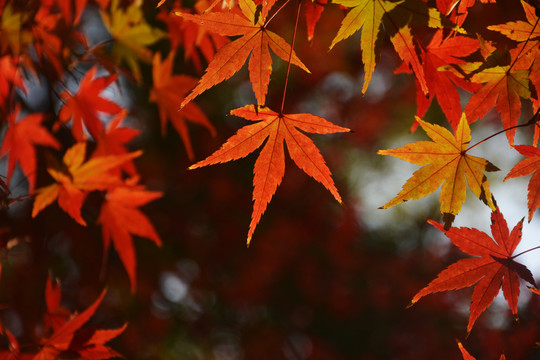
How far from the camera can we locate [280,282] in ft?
14.6

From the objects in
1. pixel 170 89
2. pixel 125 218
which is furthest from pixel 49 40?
pixel 125 218

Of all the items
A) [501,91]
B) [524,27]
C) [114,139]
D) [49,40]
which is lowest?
[114,139]

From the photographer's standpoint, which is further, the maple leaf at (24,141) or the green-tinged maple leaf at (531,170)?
the maple leaf at (24,141)

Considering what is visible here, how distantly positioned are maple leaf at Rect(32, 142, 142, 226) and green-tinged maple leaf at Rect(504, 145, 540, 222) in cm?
82

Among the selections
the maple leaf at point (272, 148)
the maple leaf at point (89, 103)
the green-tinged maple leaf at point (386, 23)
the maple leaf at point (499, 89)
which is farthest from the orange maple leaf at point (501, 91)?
the maple leaf at point (89, 103)

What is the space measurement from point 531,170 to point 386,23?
13.9 inches

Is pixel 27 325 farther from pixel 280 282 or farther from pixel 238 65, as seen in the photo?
pixel 238 65

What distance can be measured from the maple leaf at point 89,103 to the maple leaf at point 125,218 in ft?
0.81

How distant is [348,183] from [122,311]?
3.21 meters

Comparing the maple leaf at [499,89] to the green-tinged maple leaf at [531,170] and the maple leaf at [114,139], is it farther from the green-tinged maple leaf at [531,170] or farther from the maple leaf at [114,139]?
the maple leaf at [114,139]

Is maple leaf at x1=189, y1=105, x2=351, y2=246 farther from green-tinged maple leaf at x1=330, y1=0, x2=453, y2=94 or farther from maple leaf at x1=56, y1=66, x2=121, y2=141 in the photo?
maple leaf at x1=56, y1=66, x2=121, y2=141

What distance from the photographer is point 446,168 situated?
2.46 ft

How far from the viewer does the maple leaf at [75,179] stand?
1.03 meters

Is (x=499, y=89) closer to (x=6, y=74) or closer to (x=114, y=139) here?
(x=114, y=139)
